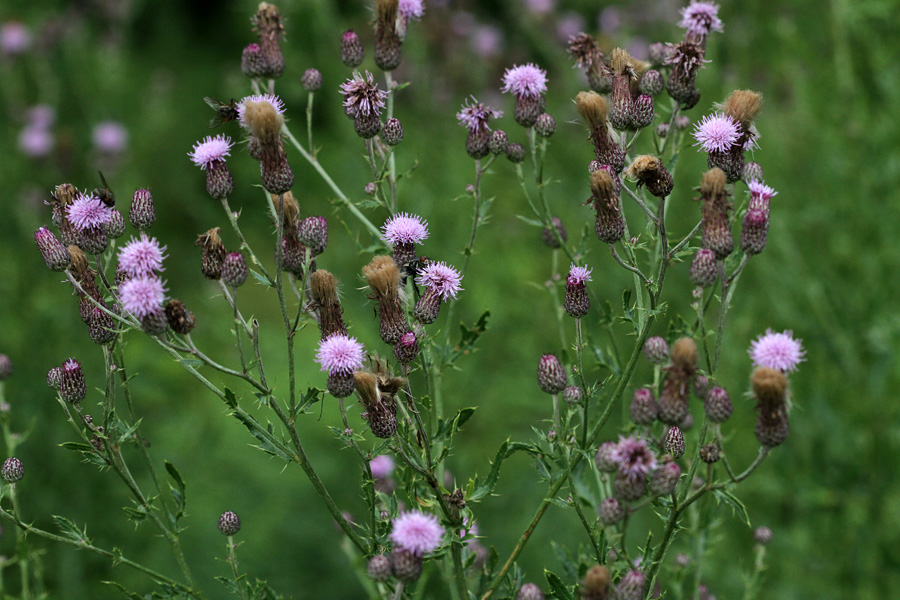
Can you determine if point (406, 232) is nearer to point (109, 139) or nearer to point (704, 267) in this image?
point (704, 267)

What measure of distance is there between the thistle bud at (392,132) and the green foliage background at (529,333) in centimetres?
87

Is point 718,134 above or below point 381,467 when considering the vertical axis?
above

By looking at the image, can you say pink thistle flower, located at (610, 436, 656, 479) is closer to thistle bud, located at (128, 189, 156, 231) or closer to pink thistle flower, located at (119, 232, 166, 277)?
pink thistle flower, located at (119, 232, 166, 277)

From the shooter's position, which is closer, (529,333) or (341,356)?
(341,356)

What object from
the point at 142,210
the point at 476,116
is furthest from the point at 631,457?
the point at 142,210

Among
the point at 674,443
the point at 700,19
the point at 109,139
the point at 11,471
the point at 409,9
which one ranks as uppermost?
the point at 109,139

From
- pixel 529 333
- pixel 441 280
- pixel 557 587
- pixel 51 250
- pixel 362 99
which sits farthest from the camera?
pixel 529 333

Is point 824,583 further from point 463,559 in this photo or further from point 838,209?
point 463,559

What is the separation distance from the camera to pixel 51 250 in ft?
7.21

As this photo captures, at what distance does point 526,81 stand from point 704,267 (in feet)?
2.95

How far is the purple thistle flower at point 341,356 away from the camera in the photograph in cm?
211

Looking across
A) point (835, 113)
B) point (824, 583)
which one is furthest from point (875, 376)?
point (835, 113)

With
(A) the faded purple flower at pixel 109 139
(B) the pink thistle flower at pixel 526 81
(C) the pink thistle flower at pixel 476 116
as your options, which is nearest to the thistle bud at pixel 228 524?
(C) the pink thistle flower at pixel 476 116

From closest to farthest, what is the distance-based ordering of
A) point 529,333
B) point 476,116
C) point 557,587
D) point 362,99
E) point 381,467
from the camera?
point 557,587 → point 362,99 → point 476,116 → point 381,467 → point 529,333
